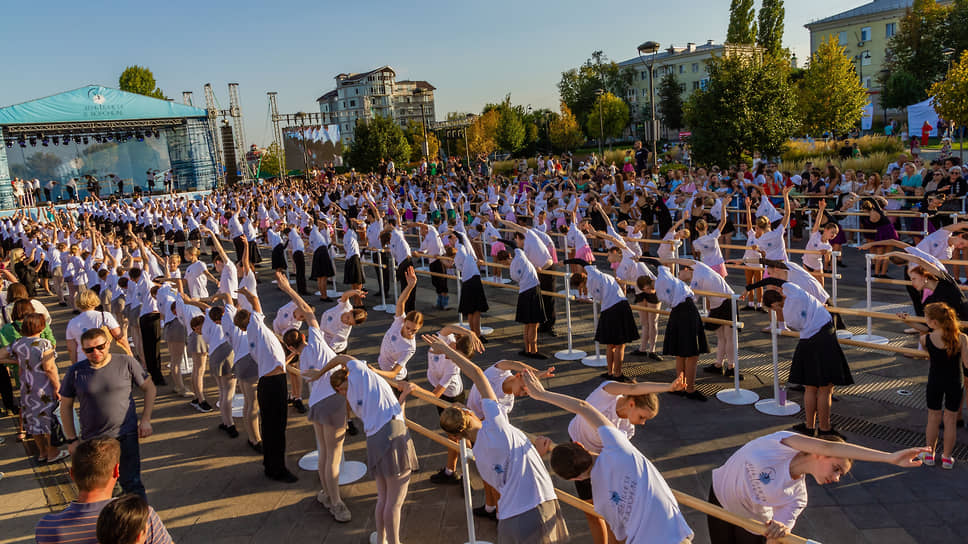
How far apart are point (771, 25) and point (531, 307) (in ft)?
186

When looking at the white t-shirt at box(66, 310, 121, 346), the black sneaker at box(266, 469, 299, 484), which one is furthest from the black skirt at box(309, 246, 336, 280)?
the black sneaker at box(266, 469, 299, 484)

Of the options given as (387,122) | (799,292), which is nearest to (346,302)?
(799,292)

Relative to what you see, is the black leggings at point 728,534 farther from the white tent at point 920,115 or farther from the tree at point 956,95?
the white tent at point 920,115

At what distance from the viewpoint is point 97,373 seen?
203 inches

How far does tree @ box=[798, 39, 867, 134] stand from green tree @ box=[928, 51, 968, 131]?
25.3 ft

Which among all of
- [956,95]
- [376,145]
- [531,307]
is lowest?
Answer: [531,307]

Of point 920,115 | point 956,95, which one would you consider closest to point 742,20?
point 920,115

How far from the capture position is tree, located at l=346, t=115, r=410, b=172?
42.2m

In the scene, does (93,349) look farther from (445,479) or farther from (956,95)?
(956,95)

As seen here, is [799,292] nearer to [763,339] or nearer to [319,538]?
[763,339]

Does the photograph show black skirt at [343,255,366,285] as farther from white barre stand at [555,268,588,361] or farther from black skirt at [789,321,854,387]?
A: black skirt at [789,321,854,387]

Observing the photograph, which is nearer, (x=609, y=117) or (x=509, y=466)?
(x=509, y=466)

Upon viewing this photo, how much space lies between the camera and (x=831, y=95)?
30.4 meters

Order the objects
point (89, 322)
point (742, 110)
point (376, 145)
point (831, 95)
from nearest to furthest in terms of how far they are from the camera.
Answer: point (89, 322) → point (742, 110) → point (831, 95) → point (376, 145)
